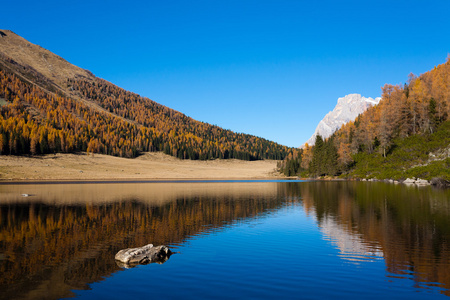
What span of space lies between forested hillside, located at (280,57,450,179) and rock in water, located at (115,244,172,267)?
281 feet

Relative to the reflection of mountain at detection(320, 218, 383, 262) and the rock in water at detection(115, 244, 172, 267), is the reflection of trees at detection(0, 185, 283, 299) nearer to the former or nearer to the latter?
the rock in water at detection(115, 244, 172, 267)

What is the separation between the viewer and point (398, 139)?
119625 millimetres

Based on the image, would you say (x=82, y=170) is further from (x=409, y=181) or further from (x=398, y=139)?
(x=398, y=139)

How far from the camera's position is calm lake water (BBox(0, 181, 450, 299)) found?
13219 millimetres

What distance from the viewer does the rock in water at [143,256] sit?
1744 cm

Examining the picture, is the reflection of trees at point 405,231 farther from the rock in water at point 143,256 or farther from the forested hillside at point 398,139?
the forested hillside at point 398,139

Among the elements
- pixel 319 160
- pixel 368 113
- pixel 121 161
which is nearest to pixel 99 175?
pixel 121 161

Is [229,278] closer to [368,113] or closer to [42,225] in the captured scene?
[42,225]

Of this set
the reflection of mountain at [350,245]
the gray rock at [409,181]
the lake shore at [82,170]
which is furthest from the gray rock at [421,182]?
the lake shore at [82,170]

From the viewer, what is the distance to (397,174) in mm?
93938

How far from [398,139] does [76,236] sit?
124415 millimetres

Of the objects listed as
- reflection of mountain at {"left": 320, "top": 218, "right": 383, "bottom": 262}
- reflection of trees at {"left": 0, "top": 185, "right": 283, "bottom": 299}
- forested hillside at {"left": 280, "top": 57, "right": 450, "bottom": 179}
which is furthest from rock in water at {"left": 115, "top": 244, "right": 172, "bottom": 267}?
forested hillside at {"left": 280, "top": 57, "right": 450, "bottom": 179}

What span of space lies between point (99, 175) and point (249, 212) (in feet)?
361

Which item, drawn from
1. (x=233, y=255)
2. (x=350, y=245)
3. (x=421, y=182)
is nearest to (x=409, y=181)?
(x=421, y=182)
